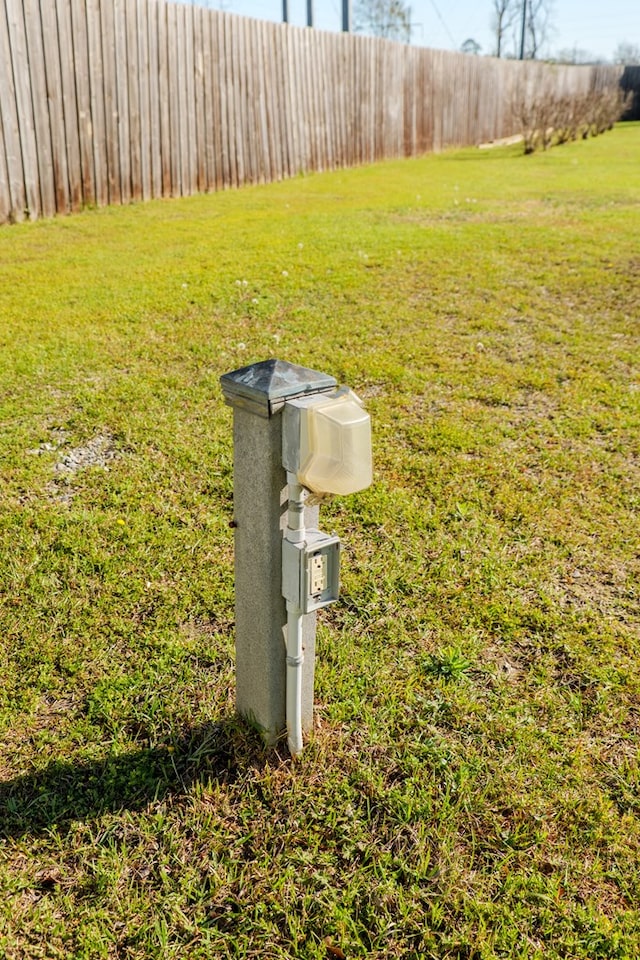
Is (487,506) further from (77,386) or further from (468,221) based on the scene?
(468,221)

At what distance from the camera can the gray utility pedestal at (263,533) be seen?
73.0 inches

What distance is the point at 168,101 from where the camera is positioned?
9.90 metres

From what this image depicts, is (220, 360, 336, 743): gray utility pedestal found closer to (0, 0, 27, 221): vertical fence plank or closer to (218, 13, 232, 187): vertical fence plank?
(0, 0, 27, 221): vertical fence plank

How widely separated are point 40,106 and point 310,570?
8084mm

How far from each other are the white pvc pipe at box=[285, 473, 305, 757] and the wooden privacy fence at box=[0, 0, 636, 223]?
7589mm

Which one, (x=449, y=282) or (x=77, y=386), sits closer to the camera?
(x=77, y=386)

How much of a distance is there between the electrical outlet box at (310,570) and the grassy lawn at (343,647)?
1.71 ft

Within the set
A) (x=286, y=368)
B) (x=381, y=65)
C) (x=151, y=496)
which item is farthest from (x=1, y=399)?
(x=381, y=65)

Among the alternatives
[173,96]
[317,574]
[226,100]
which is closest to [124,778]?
[317,574]

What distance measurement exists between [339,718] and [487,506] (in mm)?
1506

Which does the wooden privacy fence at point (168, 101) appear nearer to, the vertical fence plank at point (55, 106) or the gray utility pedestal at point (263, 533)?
the vertical fence plank at point (55, 106)

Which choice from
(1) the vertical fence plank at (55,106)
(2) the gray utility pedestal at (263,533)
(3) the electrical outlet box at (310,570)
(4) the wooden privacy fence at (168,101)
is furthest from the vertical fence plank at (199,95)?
(3) the electrical outlet box at (310,570)

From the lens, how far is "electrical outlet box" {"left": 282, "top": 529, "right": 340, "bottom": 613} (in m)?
1.94

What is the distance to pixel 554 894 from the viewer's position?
73.5 inches
